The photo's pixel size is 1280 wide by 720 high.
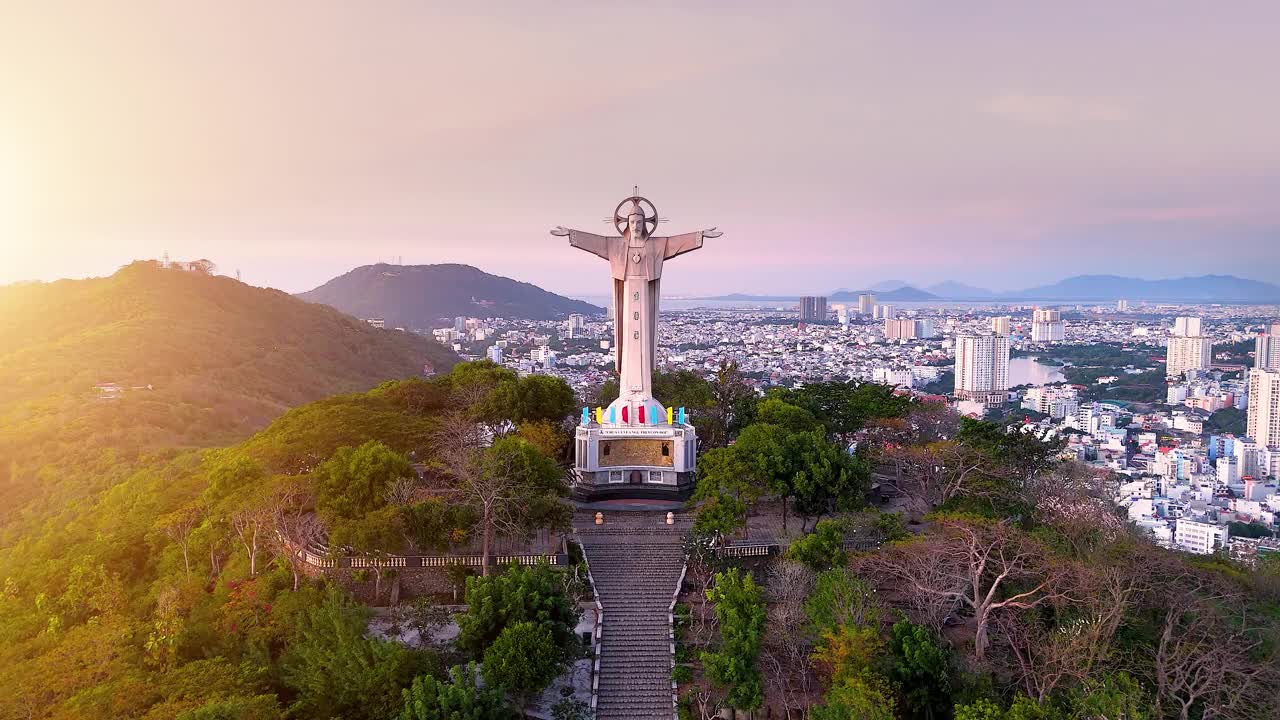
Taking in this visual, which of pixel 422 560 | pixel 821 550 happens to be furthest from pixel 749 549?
pixel 422 560

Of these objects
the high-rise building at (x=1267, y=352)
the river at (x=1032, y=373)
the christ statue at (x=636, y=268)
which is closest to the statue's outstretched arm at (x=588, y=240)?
the christ statue at (x=636, y=268)

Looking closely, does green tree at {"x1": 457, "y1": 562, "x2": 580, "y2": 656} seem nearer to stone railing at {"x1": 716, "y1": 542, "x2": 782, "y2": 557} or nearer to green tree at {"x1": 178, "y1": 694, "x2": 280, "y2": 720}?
green tree at {"x1": 178, "y1": 694, "x2": 280, "y2": 720}

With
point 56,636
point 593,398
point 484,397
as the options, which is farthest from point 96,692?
point 593,398

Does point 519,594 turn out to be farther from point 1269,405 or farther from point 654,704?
point 1269,405

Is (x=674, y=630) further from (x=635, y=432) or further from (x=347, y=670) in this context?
(x=635, y=432)

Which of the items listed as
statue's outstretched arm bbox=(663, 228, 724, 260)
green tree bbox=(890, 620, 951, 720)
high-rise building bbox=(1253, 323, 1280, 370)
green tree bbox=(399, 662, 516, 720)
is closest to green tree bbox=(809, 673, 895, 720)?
green tree bbox=(890, 620, 951, 720)

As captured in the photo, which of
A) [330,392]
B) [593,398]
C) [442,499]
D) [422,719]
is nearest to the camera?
[422,719]
